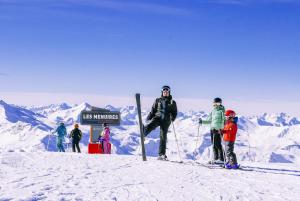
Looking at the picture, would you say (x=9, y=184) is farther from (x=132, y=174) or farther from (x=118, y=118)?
(x=118, y=118)

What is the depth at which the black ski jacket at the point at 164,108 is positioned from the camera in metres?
14.0

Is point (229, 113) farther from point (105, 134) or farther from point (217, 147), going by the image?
point (105, 134)

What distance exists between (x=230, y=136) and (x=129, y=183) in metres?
5.26

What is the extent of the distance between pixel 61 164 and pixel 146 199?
14.5 feet

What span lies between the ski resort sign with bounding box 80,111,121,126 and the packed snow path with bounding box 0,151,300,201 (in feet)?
42.7

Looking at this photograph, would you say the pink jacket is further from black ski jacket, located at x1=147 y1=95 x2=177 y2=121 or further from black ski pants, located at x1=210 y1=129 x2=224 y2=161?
black ski pants, located at x1=210 y1=129 x2=224 y2=161

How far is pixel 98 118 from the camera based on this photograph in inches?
967

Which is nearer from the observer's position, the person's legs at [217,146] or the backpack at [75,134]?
the person's legs at [217,146]

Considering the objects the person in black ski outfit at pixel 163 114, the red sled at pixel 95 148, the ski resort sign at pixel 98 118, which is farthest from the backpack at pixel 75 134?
the person in black ski outfit at pixel 163 114

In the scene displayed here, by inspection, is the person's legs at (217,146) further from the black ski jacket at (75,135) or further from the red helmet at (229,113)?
the black ski jacket at (75,135)

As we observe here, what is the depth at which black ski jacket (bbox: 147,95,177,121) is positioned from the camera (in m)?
14.0

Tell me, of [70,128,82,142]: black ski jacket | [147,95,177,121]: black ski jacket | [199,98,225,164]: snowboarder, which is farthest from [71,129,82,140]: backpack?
[199,98,225,164]: snowboarder

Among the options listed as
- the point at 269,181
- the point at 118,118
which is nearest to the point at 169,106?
the point at 269,181

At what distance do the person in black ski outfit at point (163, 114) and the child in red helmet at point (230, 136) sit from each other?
2009mm
